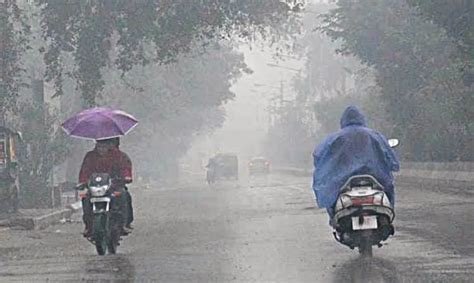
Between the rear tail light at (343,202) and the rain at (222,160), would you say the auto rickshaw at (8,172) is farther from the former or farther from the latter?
the rear tail light at (343,202)

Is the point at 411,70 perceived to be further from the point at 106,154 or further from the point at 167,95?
the point at 106,154

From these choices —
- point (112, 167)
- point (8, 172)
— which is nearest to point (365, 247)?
point (112, 167)

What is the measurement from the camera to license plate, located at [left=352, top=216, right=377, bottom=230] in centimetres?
1216

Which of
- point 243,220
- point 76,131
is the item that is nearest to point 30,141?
point 243,220

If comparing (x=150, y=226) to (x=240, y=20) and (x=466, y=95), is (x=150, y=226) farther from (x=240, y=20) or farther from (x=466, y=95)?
(x=466, y=95)

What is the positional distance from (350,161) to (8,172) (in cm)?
1257

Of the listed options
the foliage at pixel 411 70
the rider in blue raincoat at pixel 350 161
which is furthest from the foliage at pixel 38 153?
the rider in blue raincoat at pixel 350 161

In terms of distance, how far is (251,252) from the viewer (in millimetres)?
14195

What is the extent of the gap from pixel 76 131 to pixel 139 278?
4199 millimetres

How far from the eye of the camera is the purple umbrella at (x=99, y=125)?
15.0m

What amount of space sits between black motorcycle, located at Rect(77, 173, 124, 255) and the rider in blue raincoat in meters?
3.17

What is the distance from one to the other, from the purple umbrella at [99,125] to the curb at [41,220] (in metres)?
7.55

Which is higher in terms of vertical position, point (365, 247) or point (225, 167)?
point (225, 167)

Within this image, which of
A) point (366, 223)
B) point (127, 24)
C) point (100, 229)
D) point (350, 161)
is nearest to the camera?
point (366, 223)
